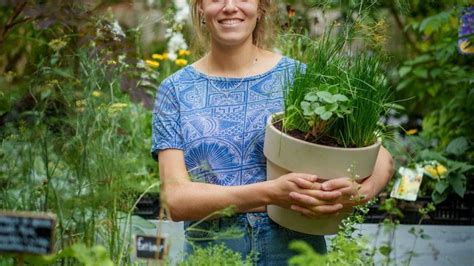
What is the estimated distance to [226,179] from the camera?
212 centimetres

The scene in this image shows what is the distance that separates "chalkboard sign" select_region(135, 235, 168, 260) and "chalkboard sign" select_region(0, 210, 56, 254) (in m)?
0.15

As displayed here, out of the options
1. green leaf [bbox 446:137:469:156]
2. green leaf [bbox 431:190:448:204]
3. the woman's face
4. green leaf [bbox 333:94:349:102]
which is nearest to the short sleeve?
the woman's face

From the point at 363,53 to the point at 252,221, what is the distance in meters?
0.48

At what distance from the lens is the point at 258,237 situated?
2.12 metres

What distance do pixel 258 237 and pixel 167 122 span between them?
1.15 feet

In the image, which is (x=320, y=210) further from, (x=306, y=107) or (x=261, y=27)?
(x=261, y=27)

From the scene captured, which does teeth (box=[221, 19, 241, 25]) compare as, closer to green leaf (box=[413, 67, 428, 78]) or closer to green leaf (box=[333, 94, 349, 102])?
green leaf (box=[333, 94, 349, 102])

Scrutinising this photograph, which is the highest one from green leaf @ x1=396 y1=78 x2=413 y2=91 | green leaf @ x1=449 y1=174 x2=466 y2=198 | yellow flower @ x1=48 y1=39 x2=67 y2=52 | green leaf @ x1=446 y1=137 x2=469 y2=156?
yellow flower @ x1=48 y1=39 x2=67 y2=52

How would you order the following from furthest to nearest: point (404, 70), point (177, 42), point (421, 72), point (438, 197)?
point (177, 42), point (404, 70), point (421, 72), point (438, 197)

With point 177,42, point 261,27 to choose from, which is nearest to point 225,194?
point 261,27

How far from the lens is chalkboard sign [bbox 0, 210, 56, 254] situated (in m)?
1.58

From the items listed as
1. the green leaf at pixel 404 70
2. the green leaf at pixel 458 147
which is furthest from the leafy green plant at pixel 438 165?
the green leaf at pixel 404 70

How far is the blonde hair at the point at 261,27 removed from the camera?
226 cm

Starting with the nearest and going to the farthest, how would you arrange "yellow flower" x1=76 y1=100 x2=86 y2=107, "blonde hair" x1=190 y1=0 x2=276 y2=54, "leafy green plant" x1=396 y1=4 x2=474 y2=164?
1. "yellow flower" x1=76 y1=100 x2=86 y2=107
2. "blonde hair" x1=190 y1=0 x2=276 y2=54
3. "leafy green plant" x1=396 y1=4 x2=474 y2=164
